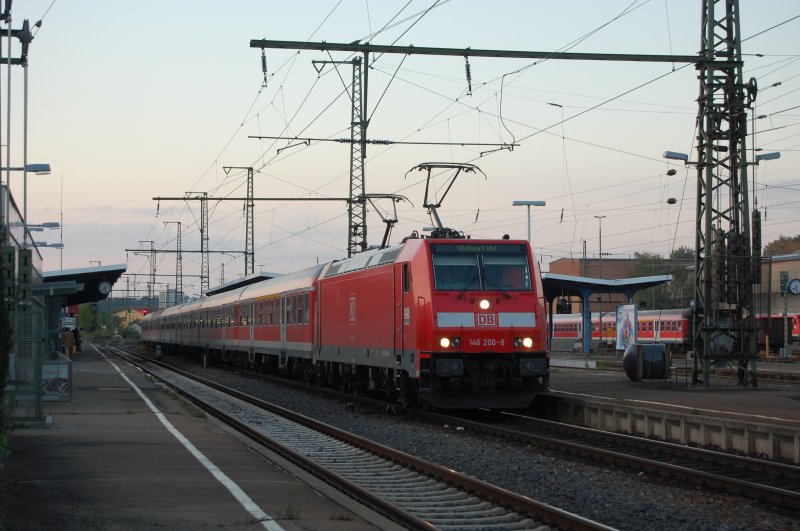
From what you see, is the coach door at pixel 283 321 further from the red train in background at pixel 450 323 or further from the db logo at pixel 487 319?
the db logo at pixel 487 319

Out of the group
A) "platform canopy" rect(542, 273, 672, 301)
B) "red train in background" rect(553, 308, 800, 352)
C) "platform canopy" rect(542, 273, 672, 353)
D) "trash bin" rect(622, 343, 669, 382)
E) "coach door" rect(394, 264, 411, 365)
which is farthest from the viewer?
"red train in background" rect(553, 308, 800, 352)

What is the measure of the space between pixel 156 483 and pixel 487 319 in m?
8.92

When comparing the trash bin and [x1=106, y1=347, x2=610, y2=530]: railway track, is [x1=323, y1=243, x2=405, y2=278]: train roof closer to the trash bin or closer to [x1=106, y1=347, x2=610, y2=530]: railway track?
[x1=106, y1=347, x2=610, y2=530]: railway track

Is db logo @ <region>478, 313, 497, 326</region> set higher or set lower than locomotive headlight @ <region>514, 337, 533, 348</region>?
higher

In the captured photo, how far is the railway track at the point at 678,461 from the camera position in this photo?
10.4 meters

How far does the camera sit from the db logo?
17938mm

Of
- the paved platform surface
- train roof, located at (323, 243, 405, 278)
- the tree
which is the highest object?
the tree

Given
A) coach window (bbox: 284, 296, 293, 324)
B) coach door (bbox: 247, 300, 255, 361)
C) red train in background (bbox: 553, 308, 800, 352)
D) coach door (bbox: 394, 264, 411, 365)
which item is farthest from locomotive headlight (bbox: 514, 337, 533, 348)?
red train in background (bbox: 553, 308, 800, 352)

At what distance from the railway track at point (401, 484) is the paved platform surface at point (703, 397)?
6249mm

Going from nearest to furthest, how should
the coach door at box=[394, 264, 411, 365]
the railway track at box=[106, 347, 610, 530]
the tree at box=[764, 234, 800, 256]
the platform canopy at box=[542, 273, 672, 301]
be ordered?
the railway track at box=[106, 347, 610, 530] < the coach door at box=[394, 264, 411, 365] < the platform canopy at box=[542, 273, 672, 301] < the tree at box=[764, 234, 800, 256]

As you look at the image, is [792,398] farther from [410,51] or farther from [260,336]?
[260,336]

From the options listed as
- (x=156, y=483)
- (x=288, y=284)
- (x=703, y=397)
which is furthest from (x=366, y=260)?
(x=156, y=483)

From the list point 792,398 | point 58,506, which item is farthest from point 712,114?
point 58,506

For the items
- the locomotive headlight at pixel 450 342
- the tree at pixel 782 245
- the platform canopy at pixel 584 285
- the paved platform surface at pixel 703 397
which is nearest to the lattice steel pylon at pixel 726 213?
the paved platform surface at pixel 703 397
